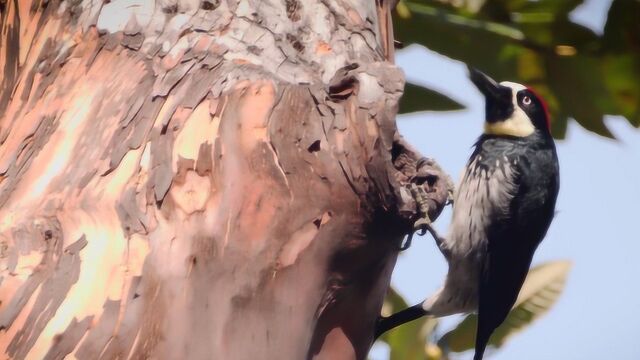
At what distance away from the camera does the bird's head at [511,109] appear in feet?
11.2

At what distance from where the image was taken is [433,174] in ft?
7.13

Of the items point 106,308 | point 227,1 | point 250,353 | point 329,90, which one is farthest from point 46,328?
point 227,1

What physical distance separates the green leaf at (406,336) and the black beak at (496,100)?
896 mm

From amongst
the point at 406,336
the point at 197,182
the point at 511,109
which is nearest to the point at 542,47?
the point at 511,109

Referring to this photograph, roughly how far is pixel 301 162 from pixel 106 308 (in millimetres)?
447

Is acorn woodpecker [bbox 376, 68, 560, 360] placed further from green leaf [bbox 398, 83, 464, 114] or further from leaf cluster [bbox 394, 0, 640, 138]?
green leaf [bbox 398, 83, 464, 114]

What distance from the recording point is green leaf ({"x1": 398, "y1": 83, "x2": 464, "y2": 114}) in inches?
112

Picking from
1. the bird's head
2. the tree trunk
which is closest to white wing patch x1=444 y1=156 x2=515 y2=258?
the bird's head

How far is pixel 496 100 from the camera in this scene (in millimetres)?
3670

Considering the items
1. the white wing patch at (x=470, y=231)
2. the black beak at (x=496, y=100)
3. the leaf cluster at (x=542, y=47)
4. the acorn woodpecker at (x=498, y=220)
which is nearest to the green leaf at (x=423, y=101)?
the leaf cluster at (x=542, y=47)

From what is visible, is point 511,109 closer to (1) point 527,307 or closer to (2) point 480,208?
(2) point 480,208

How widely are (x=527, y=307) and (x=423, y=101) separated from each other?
2.67 ft

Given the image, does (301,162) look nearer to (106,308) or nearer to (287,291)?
(287,291)

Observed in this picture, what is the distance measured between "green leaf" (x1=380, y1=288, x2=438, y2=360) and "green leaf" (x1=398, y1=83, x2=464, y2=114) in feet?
1.96
